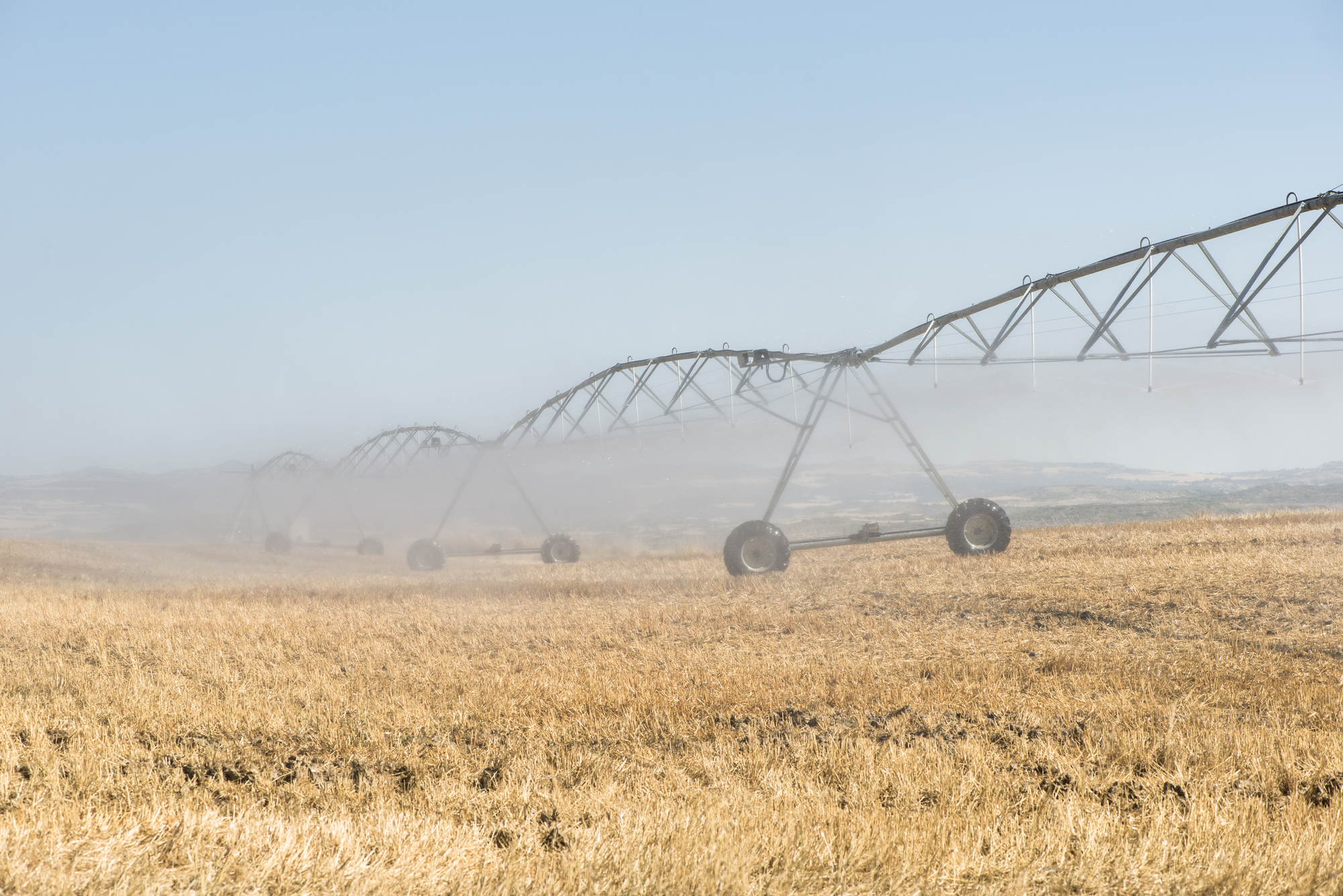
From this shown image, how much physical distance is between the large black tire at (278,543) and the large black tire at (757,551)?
31.7 m

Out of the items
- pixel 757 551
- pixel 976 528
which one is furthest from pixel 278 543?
pixel 976 528

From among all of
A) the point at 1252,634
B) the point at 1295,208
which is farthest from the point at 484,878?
the point at 1295,208

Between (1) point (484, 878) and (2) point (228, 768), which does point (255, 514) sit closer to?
(2) point (228, 768)

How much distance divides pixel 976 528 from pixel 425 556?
21.3 meters

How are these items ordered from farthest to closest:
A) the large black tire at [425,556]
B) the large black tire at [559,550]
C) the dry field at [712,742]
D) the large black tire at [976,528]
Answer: the large black tire at [425,556] < the large black tire at [559,550] < the large black tire at [976,528] < the dry field at [712,742]

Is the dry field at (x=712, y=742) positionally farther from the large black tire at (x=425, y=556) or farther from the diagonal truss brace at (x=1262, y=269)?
the large black tire at (x=425, y=556)

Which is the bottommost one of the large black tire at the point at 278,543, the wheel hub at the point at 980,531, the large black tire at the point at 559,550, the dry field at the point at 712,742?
the large black tire at the point at 278,543

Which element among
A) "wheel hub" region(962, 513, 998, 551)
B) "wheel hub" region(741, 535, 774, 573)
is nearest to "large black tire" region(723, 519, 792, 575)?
"wheel hub" region(741, 535, 774, 573)

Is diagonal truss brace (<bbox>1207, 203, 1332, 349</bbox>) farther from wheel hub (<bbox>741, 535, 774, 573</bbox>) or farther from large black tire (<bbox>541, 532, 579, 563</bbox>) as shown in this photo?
large black tire (<bbox>541, 532, 579, 563</bbox>)

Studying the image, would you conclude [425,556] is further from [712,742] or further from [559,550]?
[712,742]

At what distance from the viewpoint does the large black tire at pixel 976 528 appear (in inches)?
780

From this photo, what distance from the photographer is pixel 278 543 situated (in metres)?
44.4

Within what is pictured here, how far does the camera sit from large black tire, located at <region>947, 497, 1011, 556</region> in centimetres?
1981

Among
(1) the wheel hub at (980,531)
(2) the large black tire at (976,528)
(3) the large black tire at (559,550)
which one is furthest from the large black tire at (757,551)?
(3) the large black tire at (559,550)
